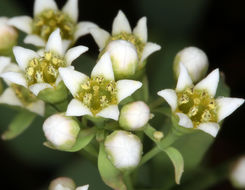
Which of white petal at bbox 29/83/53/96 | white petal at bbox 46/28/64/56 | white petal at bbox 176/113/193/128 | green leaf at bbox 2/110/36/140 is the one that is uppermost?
white petal at bbox 46/28/64/56

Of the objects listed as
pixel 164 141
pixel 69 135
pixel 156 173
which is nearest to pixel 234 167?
pixel 156 173

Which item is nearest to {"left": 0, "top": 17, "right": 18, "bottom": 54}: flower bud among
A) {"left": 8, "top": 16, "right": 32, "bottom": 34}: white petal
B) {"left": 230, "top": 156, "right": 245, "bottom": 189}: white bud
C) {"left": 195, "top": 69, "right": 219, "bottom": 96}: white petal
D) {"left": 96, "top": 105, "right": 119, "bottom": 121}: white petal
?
{"left": 8, "top": 16, "right": 32, "bottom": 34}: white petal

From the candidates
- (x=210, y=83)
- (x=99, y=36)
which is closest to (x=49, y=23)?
(x=99, y=36)

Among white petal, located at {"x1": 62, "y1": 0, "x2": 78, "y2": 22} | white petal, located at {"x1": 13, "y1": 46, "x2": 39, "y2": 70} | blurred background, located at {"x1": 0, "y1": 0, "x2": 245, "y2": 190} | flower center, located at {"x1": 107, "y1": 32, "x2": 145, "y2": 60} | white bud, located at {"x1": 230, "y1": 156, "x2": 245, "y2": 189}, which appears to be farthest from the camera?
blurred background, located at {"x1": 0, "y1": 0, "x2": 245, "y2": 190}

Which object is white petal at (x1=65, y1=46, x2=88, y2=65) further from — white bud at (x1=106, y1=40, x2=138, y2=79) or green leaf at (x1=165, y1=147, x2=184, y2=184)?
green leaf at (x1=165, y1=147, x2=184, y2=184)

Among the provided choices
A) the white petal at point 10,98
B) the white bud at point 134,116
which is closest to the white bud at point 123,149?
the white bud at point 134,116

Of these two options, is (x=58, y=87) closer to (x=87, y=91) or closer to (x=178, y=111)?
(x=87, y=91)

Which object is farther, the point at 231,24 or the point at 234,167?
the point at 231,24
